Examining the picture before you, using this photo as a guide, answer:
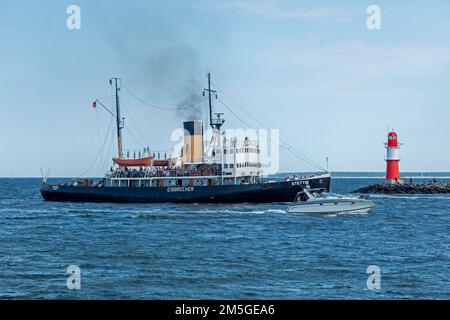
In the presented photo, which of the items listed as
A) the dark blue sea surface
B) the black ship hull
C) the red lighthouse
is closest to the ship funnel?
the black ship hull

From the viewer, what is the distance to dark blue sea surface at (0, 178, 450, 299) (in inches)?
830

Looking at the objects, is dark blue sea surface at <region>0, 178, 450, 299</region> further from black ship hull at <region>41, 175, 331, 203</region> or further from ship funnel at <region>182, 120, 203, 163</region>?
ship funnel at <region>182, 120, 203, 163</region>

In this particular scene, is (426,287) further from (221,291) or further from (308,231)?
(308,231)

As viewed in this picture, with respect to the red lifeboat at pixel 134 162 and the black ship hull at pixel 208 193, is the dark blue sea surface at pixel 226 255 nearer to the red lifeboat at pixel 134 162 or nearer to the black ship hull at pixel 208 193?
the black ship hull at pixel 208 193

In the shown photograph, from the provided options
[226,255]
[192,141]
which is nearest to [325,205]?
[226,255]

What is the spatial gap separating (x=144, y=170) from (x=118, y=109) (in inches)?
393

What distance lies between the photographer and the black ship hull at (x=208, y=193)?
61750 mm

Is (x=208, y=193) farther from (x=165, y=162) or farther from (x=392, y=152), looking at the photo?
(x=392, y=152)

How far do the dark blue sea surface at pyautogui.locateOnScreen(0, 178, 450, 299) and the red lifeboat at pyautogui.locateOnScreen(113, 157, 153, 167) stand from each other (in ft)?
66.7

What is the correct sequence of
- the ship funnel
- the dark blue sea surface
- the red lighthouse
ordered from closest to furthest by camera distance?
the dark blue sea surface
the ship funnel
the red lighthouse

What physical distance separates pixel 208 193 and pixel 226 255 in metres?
34.5

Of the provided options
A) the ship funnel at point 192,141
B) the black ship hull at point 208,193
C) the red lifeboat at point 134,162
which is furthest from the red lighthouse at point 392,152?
the red lifeboat at point 134,162

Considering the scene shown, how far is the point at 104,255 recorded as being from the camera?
Result: 96.0ft
